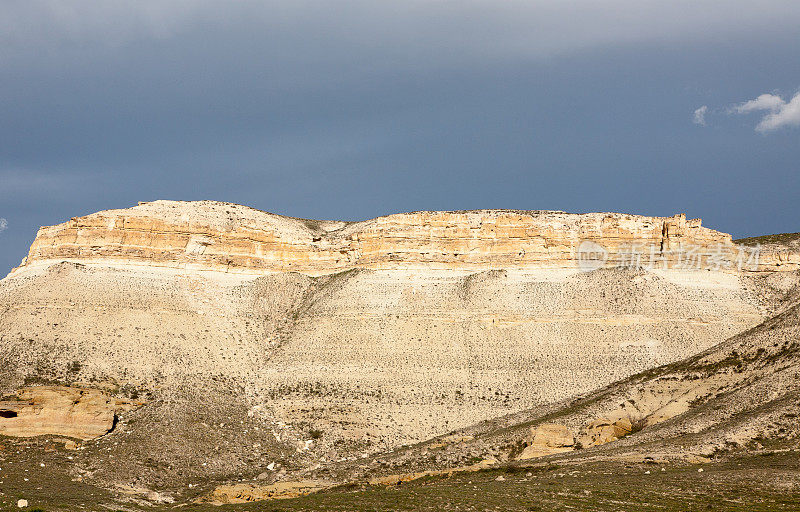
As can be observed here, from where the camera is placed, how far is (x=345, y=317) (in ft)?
215

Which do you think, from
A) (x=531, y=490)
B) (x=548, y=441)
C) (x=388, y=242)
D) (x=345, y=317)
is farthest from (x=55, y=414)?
(x=388, y=242)

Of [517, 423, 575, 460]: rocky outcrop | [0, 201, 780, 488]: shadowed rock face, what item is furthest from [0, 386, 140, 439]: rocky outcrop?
[517, 423, 575, 460]: rocky outcrop

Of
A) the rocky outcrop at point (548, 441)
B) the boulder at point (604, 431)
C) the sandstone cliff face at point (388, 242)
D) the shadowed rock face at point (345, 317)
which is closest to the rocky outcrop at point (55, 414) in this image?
the shadowed rock face at point (345, 317)

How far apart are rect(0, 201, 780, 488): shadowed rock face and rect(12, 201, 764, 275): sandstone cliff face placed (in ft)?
0.53

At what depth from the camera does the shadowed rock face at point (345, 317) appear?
178 ft

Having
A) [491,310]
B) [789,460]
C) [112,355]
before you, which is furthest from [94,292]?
[789,460]

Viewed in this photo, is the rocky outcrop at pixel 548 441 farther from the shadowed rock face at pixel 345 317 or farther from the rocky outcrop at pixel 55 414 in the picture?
the rocky outcrop at pixel 55 414

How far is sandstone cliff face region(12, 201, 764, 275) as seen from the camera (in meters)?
73.2

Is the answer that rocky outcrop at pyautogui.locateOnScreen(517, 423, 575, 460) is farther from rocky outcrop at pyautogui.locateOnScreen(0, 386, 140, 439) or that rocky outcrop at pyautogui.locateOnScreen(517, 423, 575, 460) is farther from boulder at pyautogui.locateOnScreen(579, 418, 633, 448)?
rocky outcrop at pyautogui.locateOnScreen(0, 386, 140, 439)

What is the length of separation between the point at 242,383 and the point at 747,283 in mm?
44938

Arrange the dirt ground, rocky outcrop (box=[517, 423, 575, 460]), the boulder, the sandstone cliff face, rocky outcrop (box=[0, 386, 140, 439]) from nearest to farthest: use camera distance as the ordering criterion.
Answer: the dirt ground
rocky outcrop (box=[517, 423, 575, 460])
the boulder
rocky outcrop (box=[0, 386, 140, 439])
the sandstone cliff face

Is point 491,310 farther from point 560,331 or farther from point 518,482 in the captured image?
point 518,482

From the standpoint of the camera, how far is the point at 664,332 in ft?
203

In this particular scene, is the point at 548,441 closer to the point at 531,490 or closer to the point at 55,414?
the point at 531,490
